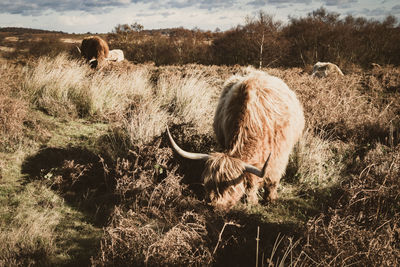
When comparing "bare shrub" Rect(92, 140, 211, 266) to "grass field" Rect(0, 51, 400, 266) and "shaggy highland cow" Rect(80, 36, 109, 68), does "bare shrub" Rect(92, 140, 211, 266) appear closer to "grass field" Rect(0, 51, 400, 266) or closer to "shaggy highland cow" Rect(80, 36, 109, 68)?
"grass field" Rect(0, 51, 400, 266)

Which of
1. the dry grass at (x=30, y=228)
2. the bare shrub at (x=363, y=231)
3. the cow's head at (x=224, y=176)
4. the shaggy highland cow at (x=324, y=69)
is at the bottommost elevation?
the dry grass at (x=30, y=228)

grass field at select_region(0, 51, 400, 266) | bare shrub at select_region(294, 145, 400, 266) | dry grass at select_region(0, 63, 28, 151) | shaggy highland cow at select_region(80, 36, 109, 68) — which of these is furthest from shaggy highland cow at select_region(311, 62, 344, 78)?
Answer: dry grass at select_region(0, 63, 28, 151)

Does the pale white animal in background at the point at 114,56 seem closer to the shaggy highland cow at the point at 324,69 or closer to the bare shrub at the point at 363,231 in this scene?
the shaggy highland cow at the point at 324,69

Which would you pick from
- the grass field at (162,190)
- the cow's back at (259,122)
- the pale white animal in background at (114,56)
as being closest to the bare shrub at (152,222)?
the grass field at (162,190)

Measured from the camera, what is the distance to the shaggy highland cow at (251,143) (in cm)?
260

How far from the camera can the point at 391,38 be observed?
69.8 ft

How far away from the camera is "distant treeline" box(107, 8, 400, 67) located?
20.4m

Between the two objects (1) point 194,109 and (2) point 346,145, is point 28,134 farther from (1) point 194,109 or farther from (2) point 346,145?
(2) point 346,145

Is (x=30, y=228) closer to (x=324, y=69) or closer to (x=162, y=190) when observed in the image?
(x=162, y=190)

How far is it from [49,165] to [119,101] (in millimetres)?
2842

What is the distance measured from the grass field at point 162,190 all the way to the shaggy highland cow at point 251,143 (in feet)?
0.99

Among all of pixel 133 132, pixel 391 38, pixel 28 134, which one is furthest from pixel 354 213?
pixel 391 38

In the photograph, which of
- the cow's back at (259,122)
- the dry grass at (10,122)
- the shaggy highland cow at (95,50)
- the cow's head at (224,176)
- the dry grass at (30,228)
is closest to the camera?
the dry grass at (30,228)

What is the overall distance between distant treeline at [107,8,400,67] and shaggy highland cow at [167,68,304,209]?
1294 centimetres
